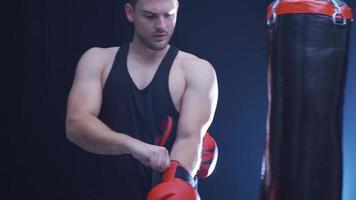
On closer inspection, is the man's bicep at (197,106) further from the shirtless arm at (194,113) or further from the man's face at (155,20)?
the man's face at (155,20)

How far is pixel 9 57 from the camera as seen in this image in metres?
2.58

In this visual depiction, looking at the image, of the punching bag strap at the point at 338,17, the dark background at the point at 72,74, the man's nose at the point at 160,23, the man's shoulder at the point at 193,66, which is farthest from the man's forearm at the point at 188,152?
the dark background at the point at 72,74

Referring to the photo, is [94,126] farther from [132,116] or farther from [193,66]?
[193,66]

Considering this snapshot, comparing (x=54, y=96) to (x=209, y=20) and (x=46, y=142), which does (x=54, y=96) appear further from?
(x=209, y=20)

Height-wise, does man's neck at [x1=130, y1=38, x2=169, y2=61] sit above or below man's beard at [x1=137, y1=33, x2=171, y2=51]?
below

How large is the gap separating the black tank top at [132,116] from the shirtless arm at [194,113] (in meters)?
0.09

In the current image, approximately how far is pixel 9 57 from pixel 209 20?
100cm

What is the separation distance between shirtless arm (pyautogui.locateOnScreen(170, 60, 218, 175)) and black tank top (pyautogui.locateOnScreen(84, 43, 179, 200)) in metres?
0.09

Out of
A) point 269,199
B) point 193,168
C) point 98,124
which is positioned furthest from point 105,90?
point 269,199

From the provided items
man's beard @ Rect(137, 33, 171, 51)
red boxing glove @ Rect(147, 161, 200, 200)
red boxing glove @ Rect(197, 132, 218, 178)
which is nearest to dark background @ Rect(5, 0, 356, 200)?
A: red boxing glove @ Rect(197, 132, 218, 178)

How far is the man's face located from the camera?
187 centimetres

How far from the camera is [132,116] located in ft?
6.17

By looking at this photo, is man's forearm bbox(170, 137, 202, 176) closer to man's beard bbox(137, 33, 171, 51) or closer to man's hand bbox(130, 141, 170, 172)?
man's hand bbox(130, 141, 170, 172)

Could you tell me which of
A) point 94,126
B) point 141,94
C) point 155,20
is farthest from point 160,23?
point 94,126
